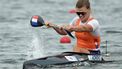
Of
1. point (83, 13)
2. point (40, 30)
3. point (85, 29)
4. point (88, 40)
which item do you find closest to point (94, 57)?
point (88, 40)

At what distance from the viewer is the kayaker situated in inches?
591

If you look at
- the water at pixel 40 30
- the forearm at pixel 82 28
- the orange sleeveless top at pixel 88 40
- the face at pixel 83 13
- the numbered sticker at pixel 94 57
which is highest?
the face at pixel 83 13

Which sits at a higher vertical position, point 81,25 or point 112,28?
point 81,25

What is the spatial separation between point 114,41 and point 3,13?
11.0m

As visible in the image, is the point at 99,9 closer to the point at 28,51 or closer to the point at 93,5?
the point at 93,5

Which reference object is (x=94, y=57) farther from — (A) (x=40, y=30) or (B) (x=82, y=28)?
(A) (x=40, y=30)

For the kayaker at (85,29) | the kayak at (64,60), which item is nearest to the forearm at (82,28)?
the kayaker at (85,29)

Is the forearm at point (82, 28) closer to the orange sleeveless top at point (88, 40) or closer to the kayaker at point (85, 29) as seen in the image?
the kayaker at point (85, 29)

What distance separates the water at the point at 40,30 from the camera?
18.0 meters

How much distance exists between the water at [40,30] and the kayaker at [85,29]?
0.53 m

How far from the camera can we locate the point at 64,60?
14.7m

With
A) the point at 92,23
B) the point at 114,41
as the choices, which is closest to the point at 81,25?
the point at 92,23

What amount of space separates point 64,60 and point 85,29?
0.94 meters

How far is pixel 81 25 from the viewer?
15.1 metres
